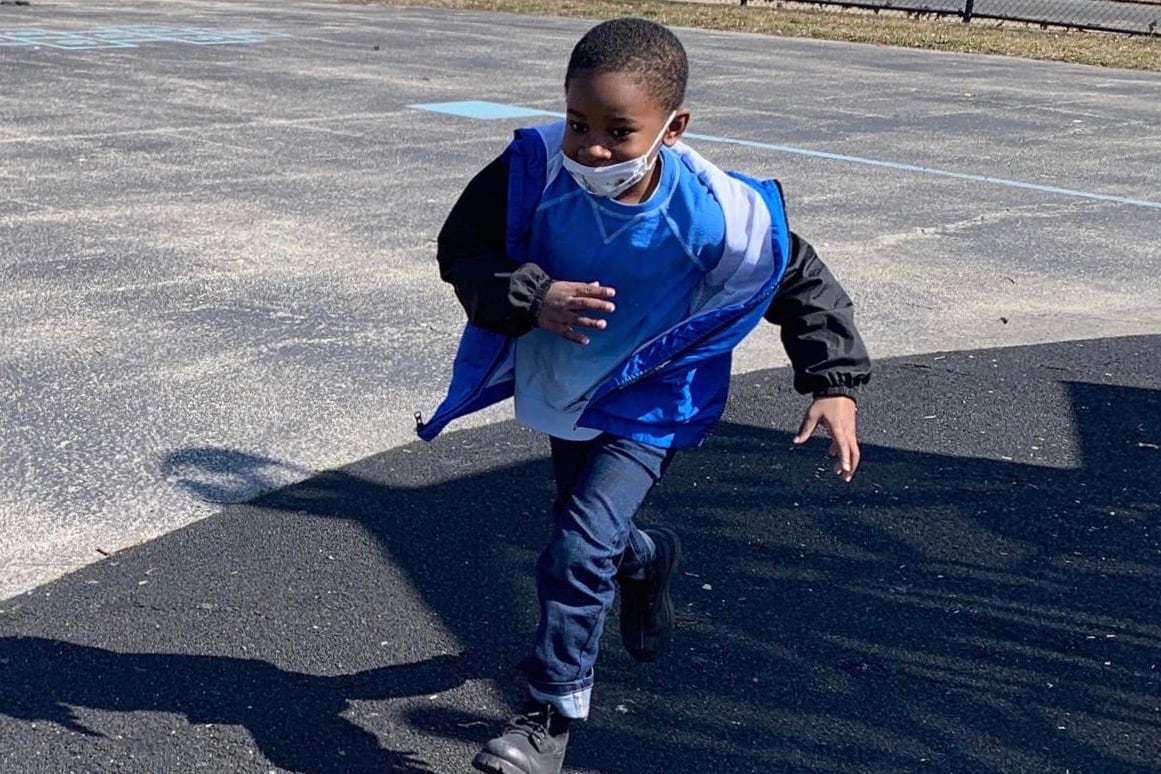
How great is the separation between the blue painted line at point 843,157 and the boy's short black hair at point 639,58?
7773 millimetres

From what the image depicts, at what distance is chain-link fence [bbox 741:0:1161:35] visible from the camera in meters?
24.9

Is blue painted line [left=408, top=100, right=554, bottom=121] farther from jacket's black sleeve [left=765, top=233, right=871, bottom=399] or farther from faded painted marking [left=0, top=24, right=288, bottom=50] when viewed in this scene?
jacket's black sleeve [left=765, top=233, right=871, bottom=399]

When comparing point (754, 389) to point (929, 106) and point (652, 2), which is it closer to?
point (929, 106)

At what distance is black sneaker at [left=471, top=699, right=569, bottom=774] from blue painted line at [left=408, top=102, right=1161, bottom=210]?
26.1ft

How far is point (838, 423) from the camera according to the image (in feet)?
10.8

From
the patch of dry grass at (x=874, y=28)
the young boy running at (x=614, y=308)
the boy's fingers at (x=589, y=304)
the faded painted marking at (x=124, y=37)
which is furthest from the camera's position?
the patch of dry grass at (x=874, y=28)

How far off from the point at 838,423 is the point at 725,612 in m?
1.02

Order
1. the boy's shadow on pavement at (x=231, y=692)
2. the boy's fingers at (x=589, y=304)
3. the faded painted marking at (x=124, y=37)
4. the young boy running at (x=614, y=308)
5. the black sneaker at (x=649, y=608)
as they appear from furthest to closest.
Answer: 1. the faded painted marking at (x=124, y=37)
2. the black sneaker at (x=649, y=608)
3. the boy's shadow on pavement at (x=231, y=692)
4. the young boy running at (x=614, y=308)
5. the boy's fingers at (x=589, y=304)

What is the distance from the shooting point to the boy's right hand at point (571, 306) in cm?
298

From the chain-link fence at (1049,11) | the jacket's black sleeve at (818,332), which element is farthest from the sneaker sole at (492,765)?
the chain-link fence at (1049,11)

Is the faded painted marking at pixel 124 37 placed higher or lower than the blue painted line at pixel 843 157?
lower

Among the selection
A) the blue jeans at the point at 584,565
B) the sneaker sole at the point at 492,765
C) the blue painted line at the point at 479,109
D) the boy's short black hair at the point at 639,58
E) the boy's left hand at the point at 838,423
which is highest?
the boy's short black hair at the point at 639,58

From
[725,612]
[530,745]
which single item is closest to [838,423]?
[530,745]

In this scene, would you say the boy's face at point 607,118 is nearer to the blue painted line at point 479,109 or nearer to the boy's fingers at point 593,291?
the boy's fingers at point 593,291
